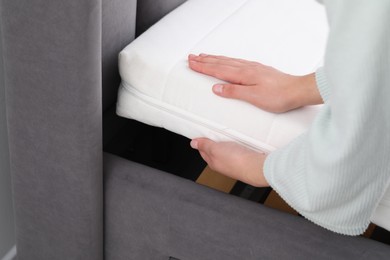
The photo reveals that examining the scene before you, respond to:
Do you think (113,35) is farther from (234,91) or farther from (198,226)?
(198,226)

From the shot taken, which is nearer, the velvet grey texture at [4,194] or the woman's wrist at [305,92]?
the woman's wrist at [305,92]

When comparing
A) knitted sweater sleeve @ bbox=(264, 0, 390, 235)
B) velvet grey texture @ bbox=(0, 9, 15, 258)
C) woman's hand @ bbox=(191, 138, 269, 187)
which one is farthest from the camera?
velvet grey texture @ bbox=(0, 9, 15, 258)

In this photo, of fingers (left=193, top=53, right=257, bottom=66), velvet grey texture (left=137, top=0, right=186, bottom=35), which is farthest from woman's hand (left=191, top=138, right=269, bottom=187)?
velvet grey texture (left=137, top=0, right=186, bottom=35)

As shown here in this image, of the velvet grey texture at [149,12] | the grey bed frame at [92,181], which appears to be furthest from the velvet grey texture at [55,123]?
the velvet grey texture at [149,12]

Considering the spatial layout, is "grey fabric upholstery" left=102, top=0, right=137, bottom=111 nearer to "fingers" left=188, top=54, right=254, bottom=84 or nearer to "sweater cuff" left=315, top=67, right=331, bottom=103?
"fingers" left=188, top=54, right=254, bottom=84

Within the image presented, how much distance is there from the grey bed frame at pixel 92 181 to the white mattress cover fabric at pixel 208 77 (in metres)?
0.06

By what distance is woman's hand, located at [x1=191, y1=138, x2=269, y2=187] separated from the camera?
0.88 meters

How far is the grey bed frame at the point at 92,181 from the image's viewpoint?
800 millimetres

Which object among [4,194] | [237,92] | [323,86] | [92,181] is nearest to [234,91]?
[237,92]

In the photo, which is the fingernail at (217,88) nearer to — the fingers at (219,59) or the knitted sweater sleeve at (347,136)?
the fingers at (219,59)

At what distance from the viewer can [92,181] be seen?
93 centimetres

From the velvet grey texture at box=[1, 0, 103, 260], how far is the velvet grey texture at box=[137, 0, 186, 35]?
28 cm

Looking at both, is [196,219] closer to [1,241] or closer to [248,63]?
[248,63]

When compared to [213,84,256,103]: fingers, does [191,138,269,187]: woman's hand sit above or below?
below
